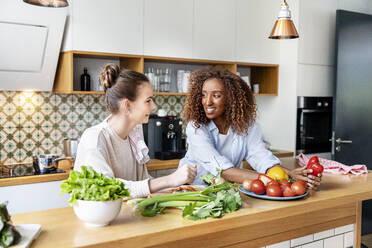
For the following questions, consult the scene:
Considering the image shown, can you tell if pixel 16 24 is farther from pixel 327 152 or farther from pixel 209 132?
pixel 327 152

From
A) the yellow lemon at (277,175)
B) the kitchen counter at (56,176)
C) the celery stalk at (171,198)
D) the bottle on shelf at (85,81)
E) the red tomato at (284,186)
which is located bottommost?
the kitchen counter at (56,176)

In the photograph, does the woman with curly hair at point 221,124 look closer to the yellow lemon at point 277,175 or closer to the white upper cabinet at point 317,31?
the yellow lemon at point 277,175

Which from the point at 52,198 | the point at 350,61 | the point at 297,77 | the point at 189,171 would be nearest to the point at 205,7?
the point at 297,77

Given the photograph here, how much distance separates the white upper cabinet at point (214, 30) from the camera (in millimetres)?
4039

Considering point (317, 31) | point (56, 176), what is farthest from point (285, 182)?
point (317, 31)

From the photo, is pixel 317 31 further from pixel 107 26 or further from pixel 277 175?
pixel 277 175

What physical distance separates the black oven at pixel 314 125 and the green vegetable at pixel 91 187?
132 inches

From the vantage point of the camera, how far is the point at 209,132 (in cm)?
255

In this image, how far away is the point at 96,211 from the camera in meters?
1.39

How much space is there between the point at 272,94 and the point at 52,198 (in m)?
2.63

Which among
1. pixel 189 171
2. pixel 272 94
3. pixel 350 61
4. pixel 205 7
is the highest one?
pixel 205 7

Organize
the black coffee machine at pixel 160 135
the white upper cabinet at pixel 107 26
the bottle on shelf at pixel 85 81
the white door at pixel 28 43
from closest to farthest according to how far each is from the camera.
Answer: the white door at pixel 28 43 < the white upper cabinet at pixel 107 26 < the bottle on shelf at pixel 85 81 < the black coffee machine at pixel 160 135

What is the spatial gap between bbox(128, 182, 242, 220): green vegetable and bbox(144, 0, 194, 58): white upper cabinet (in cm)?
225

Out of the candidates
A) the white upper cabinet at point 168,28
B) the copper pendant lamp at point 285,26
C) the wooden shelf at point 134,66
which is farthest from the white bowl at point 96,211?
the white upper cabinet at point 168,28
